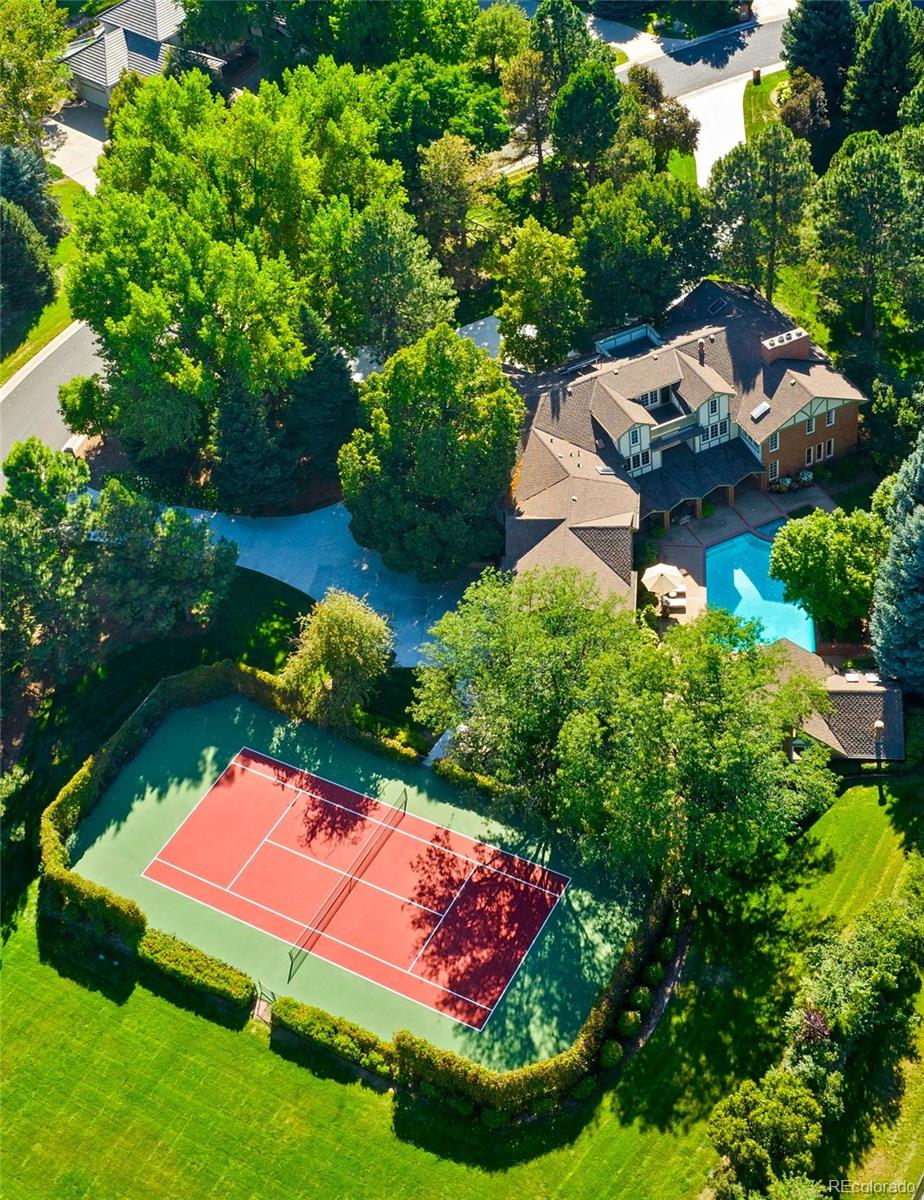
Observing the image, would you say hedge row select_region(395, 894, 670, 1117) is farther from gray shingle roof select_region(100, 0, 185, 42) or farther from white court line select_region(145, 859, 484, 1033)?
gray shingle roof select_region(100, 0, 185, 42)

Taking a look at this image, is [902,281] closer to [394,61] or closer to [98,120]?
[394,61]

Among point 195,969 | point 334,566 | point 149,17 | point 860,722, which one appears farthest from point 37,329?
point 860,722

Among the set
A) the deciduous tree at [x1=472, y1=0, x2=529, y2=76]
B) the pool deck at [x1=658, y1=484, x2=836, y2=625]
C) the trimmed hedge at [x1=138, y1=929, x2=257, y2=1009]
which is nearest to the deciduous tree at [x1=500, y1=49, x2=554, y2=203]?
the deciduous tree at [x1=472, y1=0, x2=529, y2=76]

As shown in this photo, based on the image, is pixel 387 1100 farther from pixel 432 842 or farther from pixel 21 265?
pixel 21 265

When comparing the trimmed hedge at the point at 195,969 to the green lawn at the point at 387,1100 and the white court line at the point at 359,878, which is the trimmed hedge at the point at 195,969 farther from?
the white court line at the point at 359,878

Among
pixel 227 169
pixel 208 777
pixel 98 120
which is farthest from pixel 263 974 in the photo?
pixel 98 120

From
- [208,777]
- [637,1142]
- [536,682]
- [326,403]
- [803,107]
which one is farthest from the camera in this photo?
[803,107]
